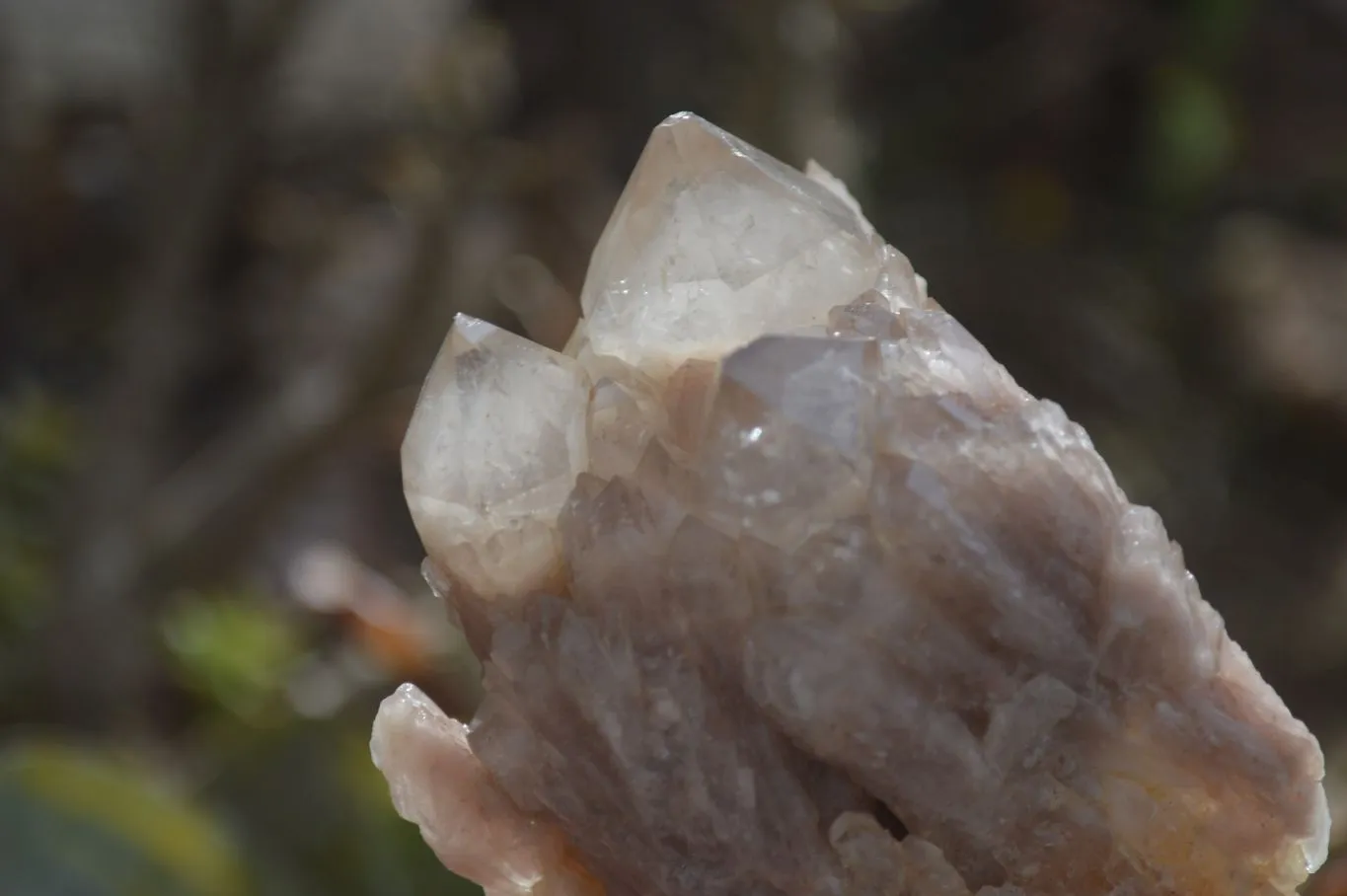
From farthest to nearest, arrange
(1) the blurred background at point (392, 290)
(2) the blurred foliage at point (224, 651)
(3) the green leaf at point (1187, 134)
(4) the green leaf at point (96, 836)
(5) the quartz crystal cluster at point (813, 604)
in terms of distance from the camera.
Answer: (3) the green leaf at point (1187, 134) → (2) the blurred foliage at point (224, 651) → (1) the blurred background at point (392, 290) → (4) the green leaf at point (96, 836) → (5) the quartz crystal cluster at point (813, 604)

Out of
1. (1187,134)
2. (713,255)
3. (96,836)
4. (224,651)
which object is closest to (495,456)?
(713,255)

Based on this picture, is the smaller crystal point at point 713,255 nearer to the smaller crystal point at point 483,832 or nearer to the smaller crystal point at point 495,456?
the smaller crystal point at point 495,456

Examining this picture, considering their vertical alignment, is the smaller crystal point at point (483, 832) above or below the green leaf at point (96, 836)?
above

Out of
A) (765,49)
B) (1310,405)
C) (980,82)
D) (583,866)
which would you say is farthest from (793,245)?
(980,82)

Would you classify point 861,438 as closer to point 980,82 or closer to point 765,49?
point 765,49

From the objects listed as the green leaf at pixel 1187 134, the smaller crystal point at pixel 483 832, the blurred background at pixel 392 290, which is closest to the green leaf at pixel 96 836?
the blurred background at pixel 392 290

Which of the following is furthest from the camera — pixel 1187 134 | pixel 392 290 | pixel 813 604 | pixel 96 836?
pixel 1187 134

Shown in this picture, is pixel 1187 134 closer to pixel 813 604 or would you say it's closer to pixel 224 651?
pixel 224 651
